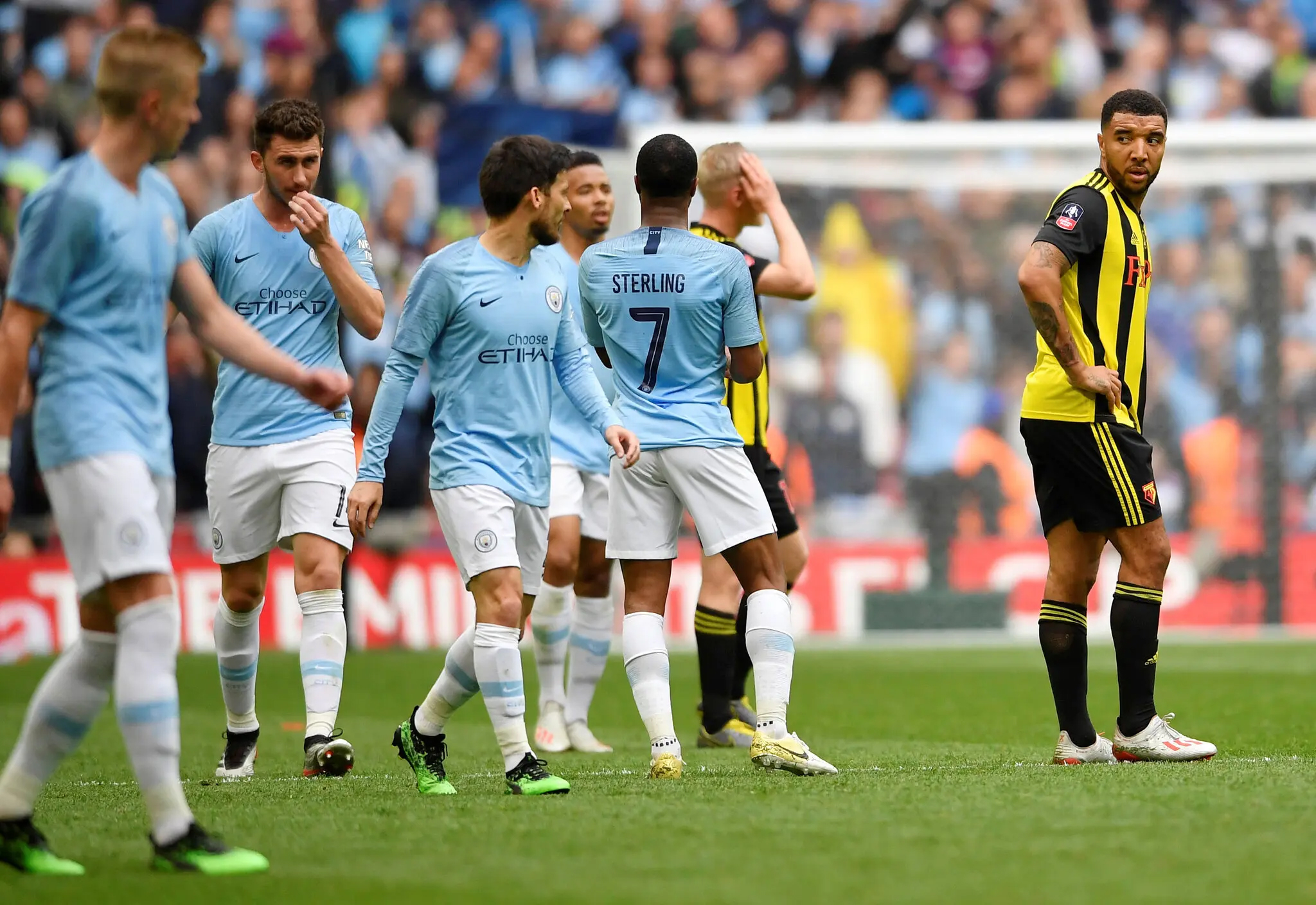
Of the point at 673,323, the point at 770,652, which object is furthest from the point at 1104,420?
the point at 673,323

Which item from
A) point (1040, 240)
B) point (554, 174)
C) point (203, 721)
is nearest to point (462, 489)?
point (554, 174)

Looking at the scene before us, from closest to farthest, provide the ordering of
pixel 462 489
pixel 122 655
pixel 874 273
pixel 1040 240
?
pixel 122 655 → pixel 462 489 → pixel 1040 240 → pixel 874 273

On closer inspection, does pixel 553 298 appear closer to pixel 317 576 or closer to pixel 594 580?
pixel 317 576

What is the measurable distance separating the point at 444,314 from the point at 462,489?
0.61 metres

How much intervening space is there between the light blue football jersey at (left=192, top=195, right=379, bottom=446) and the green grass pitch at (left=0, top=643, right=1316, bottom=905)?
138 cm

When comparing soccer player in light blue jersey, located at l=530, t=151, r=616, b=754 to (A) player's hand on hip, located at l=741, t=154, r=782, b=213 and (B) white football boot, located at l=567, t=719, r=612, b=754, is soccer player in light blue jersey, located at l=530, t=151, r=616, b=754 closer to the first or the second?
(B) white football boot, located at l=567, t=719, r=612, b=754

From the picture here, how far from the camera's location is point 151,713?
461cm

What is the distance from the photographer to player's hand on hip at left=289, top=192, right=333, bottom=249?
6.49 meters

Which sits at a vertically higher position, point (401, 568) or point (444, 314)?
point (444, 314)

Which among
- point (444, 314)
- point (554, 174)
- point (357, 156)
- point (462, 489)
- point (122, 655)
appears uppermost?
point (357, 156)

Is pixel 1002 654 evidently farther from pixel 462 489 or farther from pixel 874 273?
pixel 462 489

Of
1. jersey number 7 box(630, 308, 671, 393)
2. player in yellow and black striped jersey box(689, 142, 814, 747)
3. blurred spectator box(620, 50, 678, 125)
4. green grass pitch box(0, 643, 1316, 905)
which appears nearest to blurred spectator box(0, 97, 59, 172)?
blurred spectator box(620, 50, 678, 125)

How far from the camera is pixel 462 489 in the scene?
6.05 meters

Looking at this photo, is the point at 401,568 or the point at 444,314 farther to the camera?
the point at 401,568
